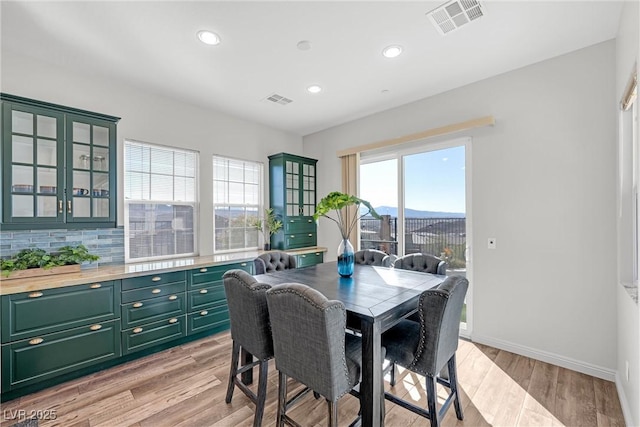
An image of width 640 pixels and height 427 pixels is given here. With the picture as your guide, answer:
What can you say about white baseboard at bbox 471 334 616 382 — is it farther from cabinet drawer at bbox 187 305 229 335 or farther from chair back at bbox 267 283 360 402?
cabinet drawer at bbox 187 305 229 335

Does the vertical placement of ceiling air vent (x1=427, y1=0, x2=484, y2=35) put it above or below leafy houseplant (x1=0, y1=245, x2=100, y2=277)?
above

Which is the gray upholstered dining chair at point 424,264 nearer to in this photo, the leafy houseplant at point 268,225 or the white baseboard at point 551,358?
the white baseboard at point 551,358

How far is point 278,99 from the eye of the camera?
12.5ft

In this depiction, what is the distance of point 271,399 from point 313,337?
119 centimetres

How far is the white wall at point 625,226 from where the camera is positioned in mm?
1859

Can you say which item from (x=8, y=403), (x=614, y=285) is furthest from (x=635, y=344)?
(x=8, y=403)

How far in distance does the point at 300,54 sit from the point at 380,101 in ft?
5.01

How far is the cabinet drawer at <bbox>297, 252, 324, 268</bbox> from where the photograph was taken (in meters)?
4.55

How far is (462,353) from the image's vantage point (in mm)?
3037

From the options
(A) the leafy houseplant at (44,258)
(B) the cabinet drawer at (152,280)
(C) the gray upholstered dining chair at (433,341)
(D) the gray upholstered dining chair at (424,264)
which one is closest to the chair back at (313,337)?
(C) the gray upholstered dining chair at (433,341)

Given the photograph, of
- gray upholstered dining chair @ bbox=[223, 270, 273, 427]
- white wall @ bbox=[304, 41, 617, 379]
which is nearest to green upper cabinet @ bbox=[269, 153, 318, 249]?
white wall @ bbox=[304, 41, 617, 379]

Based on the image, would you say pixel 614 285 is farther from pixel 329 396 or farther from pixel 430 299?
pixel 329 396

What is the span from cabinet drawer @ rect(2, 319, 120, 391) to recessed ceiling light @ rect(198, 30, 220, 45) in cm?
278

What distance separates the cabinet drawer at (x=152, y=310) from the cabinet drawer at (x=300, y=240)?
1860mm
